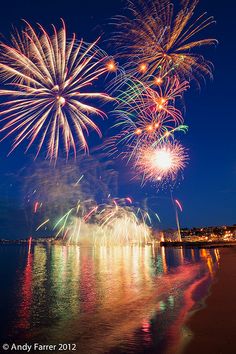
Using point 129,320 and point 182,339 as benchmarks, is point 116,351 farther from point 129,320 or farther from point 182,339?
point 129,320

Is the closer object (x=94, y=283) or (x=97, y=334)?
(x=97, y=334)

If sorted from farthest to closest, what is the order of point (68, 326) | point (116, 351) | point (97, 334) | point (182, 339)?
point (68, 326)
point (97, 334)
point (182, 339)
point (116, 351)

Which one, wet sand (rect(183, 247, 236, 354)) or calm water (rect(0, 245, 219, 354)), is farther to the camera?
calm water (rect(0, 245, 219, 354))

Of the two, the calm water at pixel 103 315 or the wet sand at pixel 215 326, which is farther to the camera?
the calm water at pixel 103 315

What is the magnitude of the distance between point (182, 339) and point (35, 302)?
1484 cm

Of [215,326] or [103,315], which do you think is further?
[103,315]

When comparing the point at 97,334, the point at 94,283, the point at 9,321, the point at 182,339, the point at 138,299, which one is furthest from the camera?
the point at 94,283

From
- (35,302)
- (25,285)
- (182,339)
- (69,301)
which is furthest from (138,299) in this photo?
(25,285)

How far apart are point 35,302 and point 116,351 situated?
1418 centimetres

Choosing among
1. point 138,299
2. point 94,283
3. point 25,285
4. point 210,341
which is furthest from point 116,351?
point 25,285

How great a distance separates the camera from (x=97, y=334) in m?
15.5

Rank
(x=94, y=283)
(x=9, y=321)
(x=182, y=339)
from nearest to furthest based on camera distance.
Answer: (x=182, y=339)
(x=9, y=321)
(x=94, y=283)

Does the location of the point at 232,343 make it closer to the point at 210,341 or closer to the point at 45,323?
the point at 210,341

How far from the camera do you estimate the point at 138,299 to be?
80.7ft
